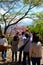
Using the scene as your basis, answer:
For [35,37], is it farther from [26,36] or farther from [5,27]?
[5,27]

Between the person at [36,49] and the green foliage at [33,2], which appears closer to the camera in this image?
the person at [36,49]

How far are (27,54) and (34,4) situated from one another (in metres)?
14.3

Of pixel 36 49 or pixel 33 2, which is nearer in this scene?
pixel 36 49

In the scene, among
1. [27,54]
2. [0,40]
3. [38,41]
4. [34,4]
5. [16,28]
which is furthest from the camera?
[16,28]

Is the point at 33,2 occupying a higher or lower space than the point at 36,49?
lower

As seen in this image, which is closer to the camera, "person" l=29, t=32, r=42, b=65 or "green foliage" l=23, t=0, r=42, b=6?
"person" l=29, t=32, r=42, b=65

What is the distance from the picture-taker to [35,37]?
9.70 m

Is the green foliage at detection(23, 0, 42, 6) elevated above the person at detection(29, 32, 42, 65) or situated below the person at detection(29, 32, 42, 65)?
below

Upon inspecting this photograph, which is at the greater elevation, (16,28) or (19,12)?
(19,12)

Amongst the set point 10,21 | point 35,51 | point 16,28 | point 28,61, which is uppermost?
point 35,51

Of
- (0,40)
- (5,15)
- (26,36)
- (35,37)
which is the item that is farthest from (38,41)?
(5,15)

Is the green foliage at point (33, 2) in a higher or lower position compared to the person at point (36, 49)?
lower

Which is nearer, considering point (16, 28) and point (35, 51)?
point (35, 51)

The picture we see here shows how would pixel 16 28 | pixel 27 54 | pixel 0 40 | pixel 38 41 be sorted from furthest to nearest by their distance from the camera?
pixel 16 28 → pixel 0 40 → pixel 27 54 → pixel 38 41
